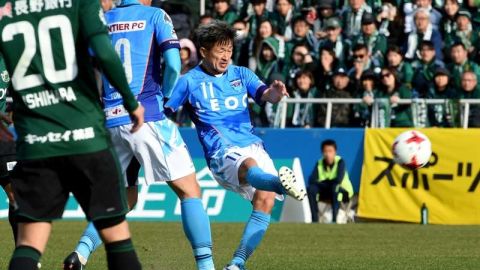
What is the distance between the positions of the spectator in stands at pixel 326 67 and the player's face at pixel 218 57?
9.50m

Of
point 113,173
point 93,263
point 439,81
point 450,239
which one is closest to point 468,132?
point 439,81

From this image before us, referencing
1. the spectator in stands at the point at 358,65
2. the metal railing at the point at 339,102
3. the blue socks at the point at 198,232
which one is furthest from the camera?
the spectator in stands at the point at 358,65

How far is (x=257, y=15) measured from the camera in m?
21.2

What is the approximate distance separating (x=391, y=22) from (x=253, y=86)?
36.3 feet

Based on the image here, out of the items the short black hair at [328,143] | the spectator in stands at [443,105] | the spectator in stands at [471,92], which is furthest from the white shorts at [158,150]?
the spectator in stands at [471,92]

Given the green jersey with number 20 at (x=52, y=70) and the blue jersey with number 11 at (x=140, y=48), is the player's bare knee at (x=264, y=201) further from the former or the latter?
the green jersey with number 20 at (x=52, y=70)

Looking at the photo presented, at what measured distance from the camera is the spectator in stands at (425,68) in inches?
765

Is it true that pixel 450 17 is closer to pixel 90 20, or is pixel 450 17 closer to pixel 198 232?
pixel 198 232

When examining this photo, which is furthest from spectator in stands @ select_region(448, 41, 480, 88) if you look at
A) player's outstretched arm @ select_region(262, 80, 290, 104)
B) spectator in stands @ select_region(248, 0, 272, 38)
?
player's outstretched arm @ select_region(262, 80, 290, 104)

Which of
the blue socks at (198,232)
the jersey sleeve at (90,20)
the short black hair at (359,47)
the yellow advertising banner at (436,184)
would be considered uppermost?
the jersey sleeve at (90,20)

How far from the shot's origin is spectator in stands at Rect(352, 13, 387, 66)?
19953 millimetres

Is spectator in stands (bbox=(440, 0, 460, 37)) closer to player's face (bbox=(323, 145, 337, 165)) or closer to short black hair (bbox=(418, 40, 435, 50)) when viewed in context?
short black hair (bbox=(418, 40, 435, 50))

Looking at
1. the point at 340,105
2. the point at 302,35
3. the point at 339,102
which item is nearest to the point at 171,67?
the point at 339,102

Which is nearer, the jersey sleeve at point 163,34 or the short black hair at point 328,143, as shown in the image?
the jersey sleeve at point 163,34
